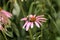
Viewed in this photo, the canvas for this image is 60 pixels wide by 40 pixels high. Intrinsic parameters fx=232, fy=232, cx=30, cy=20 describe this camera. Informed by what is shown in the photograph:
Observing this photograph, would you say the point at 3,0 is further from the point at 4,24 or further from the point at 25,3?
the point at 4,24

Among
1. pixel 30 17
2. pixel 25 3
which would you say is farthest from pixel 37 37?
pixel 25 3

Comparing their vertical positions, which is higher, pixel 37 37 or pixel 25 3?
pixel 25 3

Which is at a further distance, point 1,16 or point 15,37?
point 15,37

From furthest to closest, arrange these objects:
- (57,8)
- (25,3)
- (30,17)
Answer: (57,8) → (25,3) → (30,17)

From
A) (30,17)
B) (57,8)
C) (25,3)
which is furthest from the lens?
(57,8)

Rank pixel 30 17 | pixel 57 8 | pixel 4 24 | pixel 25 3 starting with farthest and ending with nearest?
pixel 57 8 < pixel 25 3 < pixel 30 17 < pixel 4 24

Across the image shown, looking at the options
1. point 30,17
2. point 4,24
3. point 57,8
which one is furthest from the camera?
point 57,8

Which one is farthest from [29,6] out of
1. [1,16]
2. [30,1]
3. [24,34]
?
[1,16]

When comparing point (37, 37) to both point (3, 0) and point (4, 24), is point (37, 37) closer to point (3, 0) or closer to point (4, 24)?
point (4, 24)

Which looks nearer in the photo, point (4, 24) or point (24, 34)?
point (4, 24)
